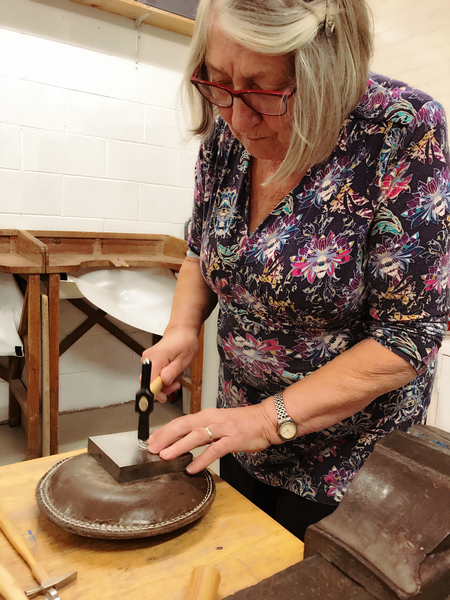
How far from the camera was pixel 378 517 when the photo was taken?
617mm

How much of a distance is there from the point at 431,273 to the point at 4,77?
2506mm

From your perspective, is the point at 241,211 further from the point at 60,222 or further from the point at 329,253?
the point at 60,222

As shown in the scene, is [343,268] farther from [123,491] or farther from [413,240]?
[123,491]

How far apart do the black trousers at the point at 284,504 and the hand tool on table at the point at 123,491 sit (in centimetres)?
27

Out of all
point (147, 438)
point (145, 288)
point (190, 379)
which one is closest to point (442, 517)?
point (147, 438)

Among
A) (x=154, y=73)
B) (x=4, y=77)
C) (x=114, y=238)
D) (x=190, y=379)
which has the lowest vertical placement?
(x=190, y=379)

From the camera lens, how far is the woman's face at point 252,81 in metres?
0.80

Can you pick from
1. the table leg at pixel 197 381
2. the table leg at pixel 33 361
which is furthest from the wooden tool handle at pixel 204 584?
the table leg at pixel 197 381

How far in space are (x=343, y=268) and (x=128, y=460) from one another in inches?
19.4

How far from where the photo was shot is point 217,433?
0.84 m

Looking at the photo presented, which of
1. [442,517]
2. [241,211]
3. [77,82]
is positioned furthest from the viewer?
[77,82]

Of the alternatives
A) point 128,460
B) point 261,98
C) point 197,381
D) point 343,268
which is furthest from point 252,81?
point 197,381

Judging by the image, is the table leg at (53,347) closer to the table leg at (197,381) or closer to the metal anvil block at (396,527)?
the table leg at (197,381)

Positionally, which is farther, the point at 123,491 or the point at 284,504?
the point at 284,504
